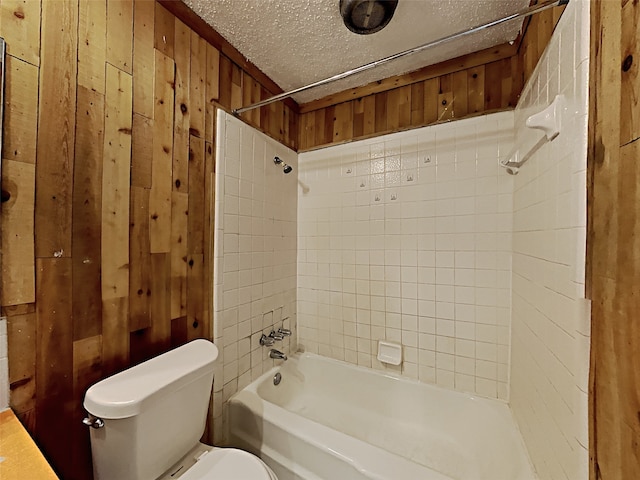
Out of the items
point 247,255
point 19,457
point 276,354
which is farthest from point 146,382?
point 276,354

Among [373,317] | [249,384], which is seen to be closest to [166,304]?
[249,384]

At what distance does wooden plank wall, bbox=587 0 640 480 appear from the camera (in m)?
0.57

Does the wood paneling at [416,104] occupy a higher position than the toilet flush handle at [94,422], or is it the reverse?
the wood paneling at [416,104]

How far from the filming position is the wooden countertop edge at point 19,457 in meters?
0.58

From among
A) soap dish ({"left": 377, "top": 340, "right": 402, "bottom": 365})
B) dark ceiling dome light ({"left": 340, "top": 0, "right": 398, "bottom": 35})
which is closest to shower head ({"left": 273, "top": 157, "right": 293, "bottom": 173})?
dark ceiling dome light ({"left": 340, "top": 0, "right": 398, "bottom": 35})

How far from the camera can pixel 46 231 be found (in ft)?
2.89

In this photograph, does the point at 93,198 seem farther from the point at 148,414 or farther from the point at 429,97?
the point at 429,97

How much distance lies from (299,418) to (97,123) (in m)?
1.62

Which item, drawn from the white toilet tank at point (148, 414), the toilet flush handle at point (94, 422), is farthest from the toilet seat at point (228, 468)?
the toilet flush handle at point (94, 422)

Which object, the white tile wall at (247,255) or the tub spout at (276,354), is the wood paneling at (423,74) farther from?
the tub spout at (276,354)

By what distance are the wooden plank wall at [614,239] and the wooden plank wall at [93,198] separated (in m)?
1.58

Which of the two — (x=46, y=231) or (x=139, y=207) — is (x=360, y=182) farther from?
(x=46, y=231)

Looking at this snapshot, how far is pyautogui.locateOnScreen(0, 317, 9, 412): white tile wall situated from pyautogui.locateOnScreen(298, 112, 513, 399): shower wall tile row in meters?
1.60

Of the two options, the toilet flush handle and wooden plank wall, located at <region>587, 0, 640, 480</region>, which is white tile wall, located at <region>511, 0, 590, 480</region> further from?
the toilet flush handle
